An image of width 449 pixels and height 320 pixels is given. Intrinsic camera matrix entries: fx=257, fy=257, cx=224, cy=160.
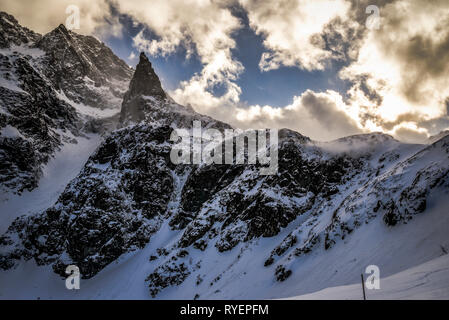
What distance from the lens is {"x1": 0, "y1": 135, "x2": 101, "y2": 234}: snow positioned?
255 ft

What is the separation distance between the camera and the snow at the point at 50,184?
7762 cm

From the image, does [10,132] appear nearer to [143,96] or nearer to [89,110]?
[89,110]

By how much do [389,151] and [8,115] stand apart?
120048 millimetres

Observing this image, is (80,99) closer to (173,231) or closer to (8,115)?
(8,115)

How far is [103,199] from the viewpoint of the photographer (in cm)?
6494

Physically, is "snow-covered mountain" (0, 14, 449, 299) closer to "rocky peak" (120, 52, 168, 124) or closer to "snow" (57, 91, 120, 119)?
"rocky peak" (120, 52, 168, 124)

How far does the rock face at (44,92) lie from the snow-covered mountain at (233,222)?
8.20m

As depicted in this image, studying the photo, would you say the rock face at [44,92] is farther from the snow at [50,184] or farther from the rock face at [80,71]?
the snow at [50,184]
